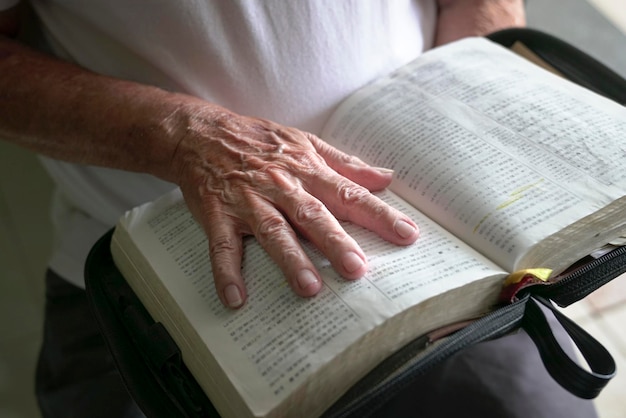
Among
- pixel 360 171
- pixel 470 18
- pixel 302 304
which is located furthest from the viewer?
pixel 470 18

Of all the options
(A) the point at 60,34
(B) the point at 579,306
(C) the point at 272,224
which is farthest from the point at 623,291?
(A) the point at 60,34

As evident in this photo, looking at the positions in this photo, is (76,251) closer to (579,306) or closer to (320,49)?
(320,49)

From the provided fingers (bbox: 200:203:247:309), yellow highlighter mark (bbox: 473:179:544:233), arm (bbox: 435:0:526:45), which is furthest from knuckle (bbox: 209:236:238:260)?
arm (bbox: 435:0:526:45)

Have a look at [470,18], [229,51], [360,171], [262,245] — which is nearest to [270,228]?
[262,245]

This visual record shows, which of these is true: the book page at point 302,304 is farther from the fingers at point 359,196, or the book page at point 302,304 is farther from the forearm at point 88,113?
the forearm at point 88,113

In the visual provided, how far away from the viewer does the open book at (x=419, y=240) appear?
0.46 meters

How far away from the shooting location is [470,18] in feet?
2.87

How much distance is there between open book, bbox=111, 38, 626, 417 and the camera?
463mm

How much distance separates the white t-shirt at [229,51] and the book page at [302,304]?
201 millimetres

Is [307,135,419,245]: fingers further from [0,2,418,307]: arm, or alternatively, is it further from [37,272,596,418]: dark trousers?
[37,272,596,418]: dark trousers

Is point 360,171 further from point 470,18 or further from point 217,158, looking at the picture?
point 470,18

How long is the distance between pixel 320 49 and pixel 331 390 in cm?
39

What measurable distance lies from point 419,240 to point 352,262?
77 millimetres

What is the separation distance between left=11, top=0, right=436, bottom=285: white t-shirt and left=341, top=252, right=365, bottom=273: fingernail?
26 cm
